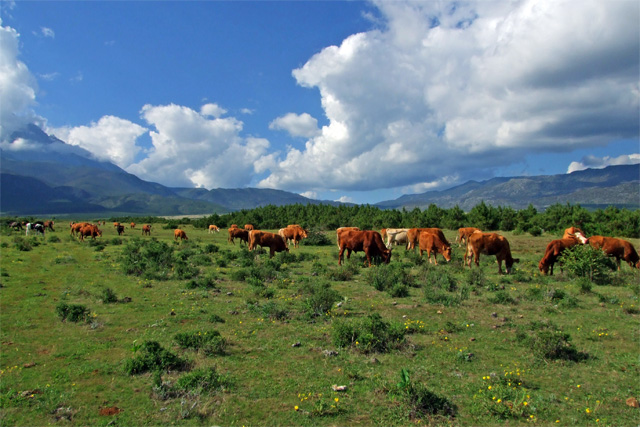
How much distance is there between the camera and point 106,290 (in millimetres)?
13188

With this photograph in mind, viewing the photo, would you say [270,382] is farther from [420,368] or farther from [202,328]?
[202,328]

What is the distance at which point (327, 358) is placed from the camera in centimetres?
783

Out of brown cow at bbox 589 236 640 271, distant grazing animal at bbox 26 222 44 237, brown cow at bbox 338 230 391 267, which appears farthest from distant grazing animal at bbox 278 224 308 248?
distant grazing animal at bbox 26 222 44 237

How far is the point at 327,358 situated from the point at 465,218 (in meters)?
57.3

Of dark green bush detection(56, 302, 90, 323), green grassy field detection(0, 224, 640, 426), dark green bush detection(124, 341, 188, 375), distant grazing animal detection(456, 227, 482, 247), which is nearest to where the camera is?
green grassy field detection(0, 224, 640, 426)

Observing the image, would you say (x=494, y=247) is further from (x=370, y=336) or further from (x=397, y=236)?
(x=370, y=336)

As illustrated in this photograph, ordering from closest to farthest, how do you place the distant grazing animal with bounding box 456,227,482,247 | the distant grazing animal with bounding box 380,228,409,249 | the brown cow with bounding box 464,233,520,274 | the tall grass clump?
the tall grass clump
the brown cow with bounding box 464,233,520,274
the distant grazing animal with bounding box 456,227,482,247
the distant grazing animal with bounding box 380,228,409,249

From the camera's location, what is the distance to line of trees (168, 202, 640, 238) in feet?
155

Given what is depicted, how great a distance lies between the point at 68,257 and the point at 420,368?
24222 mm

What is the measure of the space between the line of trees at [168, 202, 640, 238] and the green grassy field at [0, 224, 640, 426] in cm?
3053

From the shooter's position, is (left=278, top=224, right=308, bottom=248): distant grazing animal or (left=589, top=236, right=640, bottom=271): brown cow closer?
(left=589, top=236, right=640, bottom=271): brown cow

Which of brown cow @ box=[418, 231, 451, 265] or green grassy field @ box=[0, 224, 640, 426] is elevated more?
brown cow @ box=[418, 231, 451, 265]

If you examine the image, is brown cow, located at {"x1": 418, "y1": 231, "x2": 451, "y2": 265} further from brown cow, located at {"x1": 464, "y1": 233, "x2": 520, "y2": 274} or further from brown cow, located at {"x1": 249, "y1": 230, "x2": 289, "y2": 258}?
brown cow, located at {"x1": 249, "y1": 230, "x2": 289, "y2": 258}

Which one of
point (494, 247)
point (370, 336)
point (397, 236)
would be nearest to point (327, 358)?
point (370, 336)
